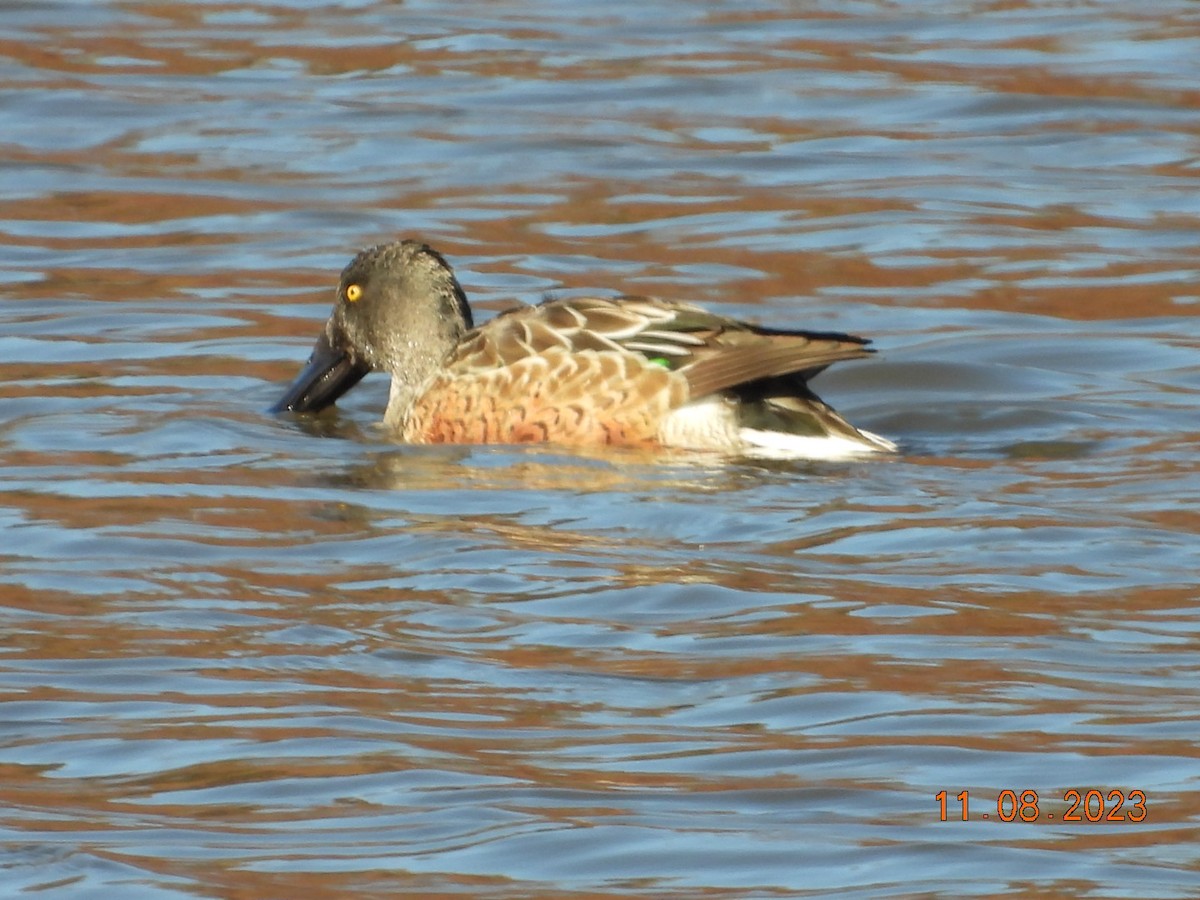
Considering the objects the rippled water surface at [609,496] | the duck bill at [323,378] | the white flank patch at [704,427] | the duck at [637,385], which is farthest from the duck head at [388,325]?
the white flank patch at [704,427]

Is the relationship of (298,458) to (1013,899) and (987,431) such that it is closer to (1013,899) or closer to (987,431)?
(987,431)

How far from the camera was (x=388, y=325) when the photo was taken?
34.4ft

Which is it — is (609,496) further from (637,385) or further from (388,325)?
(388,325)

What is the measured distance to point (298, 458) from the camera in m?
9.63

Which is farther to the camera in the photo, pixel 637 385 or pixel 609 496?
pixel 637 385

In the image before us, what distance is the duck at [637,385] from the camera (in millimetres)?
9305

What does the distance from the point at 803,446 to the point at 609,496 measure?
0.89 metres

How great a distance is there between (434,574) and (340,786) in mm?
1982

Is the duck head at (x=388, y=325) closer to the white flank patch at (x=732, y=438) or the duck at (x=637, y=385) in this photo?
the duck at (x=637, y=385)

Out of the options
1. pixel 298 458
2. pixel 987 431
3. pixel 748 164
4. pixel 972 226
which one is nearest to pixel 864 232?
pixel 972 226

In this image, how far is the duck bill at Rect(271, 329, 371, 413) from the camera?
1048cm

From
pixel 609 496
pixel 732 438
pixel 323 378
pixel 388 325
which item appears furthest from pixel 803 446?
pixel 323 378

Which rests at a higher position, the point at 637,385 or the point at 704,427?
the point at 637,385

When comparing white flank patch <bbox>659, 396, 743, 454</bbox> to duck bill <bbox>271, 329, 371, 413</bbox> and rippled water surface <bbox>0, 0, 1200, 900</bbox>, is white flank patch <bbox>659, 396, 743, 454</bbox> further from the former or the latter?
duck bill <bbox>271, 329, 371, 413</bbox>
